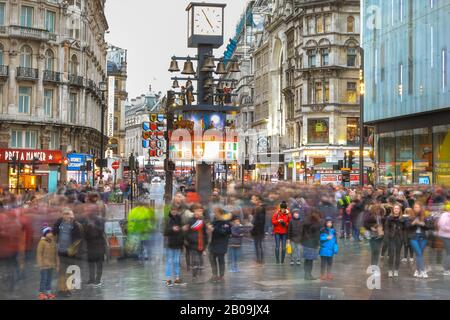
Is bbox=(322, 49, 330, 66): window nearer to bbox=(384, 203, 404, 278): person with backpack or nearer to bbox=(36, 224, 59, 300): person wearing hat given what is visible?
bbox=(384, 203, 404, 278): person with backpack

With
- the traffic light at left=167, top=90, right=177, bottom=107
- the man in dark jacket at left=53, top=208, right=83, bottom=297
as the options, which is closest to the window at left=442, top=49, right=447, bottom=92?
the traffic light at left=167, top=90, right=177, bottom=107

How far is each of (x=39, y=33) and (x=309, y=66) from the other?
30795mm

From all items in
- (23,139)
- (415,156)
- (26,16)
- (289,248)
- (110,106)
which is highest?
(26,16)

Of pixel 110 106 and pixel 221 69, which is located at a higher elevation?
pixel 110 106

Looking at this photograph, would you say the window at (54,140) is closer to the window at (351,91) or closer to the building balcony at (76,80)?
the building balcony at (76,80)

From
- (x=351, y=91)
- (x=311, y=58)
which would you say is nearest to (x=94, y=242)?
(x=351, y=91)

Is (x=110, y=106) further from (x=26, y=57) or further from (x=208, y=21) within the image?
(x=208, y=21)

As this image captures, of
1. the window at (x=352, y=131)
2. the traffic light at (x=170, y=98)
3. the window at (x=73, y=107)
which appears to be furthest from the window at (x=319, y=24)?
the traffic light at (x=170, y=98)

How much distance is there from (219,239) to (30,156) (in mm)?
31415

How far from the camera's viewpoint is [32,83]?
173 feet

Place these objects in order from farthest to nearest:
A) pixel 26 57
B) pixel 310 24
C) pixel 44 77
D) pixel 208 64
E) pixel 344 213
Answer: pixel 310 24 < pixel 44 77 < pixel 26 57 < pixel 208 64 < pixel 344 213

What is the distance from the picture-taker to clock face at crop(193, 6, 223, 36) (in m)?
31.0

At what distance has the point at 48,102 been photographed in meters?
54.7
